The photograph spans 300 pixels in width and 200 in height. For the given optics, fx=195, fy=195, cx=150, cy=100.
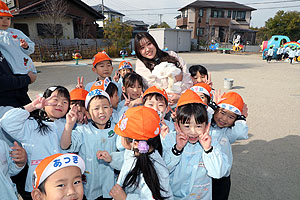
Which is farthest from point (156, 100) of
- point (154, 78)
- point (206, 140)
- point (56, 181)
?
point (56, 181)

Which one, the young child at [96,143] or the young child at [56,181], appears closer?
the young child at [56,181]

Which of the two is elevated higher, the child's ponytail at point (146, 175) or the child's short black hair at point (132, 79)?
the child's short black hair at point (132, 79)

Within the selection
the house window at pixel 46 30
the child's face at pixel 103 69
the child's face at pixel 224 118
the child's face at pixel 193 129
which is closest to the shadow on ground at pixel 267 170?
the child's face at pixel 224 118

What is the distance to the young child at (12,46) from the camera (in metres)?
2.10

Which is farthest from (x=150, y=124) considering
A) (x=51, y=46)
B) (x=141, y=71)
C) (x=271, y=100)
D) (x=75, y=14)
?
(x=75, y=14)

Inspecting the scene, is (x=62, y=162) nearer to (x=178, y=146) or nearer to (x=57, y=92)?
(x=178, y=146)

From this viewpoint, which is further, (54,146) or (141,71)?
(141,71)

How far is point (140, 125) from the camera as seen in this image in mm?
1328

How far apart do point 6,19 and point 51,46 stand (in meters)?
14.7

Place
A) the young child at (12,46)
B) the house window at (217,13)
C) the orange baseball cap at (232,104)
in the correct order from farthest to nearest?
the house window at (217,13) < the young child at (12,46) < the orange baseball cap at (232,104)

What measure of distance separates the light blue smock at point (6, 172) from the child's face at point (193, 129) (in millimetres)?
1440

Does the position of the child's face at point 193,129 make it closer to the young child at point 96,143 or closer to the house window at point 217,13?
the young child at point 96,143

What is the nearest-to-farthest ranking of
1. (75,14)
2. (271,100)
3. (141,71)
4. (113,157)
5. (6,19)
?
(113,157)
(6,19)
(141,71)
(271,100)
(75,14)

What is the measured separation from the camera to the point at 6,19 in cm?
217
